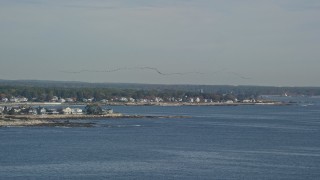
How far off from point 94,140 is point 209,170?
1218 cm

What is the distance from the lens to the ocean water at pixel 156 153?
76.2 ft

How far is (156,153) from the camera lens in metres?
29.2

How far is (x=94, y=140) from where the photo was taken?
35.2 meters

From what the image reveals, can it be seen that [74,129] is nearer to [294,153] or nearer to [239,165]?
[294,153]

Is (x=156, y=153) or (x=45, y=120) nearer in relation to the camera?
(x=156, y=153)

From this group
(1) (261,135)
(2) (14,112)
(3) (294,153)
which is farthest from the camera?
(2) (14,112)

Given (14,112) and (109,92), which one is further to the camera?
(109,92)

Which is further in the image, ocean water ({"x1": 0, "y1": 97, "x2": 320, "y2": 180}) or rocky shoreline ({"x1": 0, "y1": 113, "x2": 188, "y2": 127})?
rocky shoreline ({"x1": 0, "y1": 113, "x2": 188, "y2": 127})

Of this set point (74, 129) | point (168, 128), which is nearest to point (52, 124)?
point (74, 129)

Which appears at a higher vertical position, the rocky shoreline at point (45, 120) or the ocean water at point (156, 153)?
the rocky shoreline at point (45, 120)

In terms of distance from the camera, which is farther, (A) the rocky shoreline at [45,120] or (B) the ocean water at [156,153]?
(A) the rocky shoreline at [45,120]

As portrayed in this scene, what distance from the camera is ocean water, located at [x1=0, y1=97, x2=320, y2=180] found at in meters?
23.2

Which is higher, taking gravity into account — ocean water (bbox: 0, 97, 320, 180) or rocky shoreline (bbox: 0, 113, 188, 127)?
rocky shoreline (bbox: 0, 113, 188, 127)

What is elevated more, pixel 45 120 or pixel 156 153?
pixel 45 120
